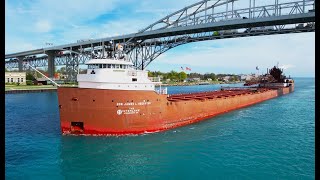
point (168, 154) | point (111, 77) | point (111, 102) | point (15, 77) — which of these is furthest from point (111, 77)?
point (15, 77)

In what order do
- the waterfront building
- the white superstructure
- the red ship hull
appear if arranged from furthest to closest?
the waterfront building
the white superstructure
the red ship hull

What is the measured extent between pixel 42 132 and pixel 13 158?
18.9ft

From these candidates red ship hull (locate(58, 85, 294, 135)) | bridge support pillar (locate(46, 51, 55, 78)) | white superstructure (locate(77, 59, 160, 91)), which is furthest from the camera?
bridge support pillar (locate(46, 51, 55, 78))

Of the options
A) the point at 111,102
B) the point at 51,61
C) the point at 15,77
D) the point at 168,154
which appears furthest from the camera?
the point at 15,77

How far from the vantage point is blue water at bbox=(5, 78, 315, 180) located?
12.1 m

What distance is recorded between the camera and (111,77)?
1769 cm

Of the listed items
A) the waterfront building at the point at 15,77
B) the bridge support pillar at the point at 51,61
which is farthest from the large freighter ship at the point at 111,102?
the waterfront building at the point at 15,77

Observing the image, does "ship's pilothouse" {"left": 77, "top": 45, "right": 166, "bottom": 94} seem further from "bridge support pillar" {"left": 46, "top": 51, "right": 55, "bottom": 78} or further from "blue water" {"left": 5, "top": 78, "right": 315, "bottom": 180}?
"bridge support pillar" {"left": 46, "top": 51, "right": 55, "bottom": 78}

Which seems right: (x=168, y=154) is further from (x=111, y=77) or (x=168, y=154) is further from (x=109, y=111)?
(x=111, y=77)

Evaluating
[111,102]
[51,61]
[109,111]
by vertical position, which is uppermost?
[51,61]

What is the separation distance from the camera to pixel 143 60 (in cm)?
4825

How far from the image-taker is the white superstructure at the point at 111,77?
57.5 ft

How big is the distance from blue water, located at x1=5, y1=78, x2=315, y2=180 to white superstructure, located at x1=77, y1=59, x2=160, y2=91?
350cm

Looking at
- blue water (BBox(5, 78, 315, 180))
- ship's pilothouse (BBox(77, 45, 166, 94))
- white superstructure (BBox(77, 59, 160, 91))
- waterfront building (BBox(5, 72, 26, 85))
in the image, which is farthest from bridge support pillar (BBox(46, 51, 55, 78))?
white superstructure (BBox(77, 59, 160, 91))
